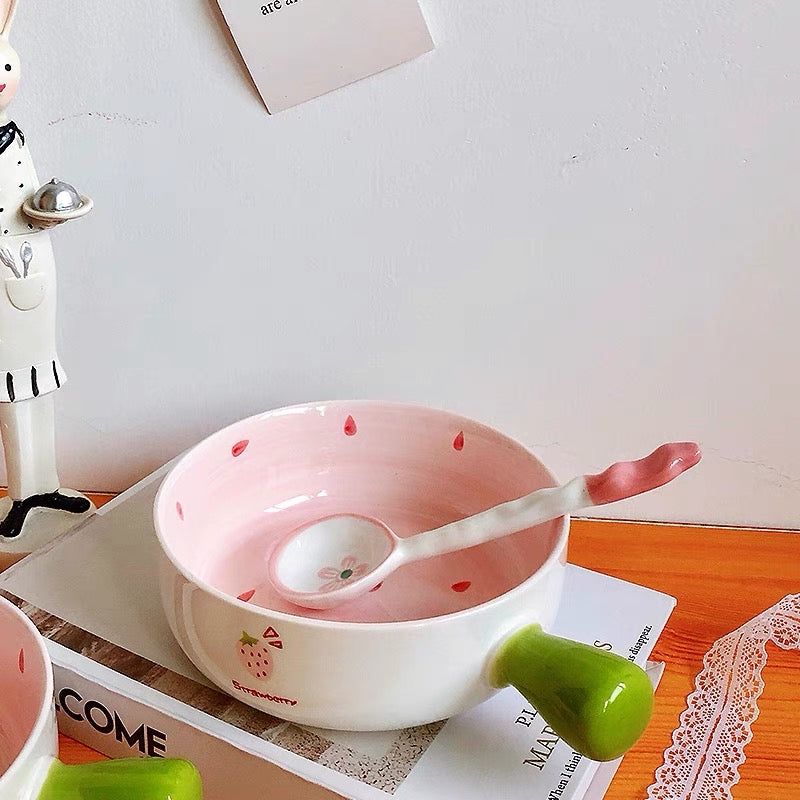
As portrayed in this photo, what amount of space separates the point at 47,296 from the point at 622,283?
1.07 feet

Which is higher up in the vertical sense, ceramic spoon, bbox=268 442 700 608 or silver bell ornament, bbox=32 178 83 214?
silver bell ornament, bbox=32 178 83 214

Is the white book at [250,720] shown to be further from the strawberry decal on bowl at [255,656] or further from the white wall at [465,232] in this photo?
the white wall at [465,232]

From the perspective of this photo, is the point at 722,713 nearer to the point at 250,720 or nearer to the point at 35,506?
the point at 250,720

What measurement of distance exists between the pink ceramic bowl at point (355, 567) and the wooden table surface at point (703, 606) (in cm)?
9

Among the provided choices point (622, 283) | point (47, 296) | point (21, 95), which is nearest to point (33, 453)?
point (47, 296)

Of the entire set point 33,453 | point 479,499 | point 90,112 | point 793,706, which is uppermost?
point 90,112

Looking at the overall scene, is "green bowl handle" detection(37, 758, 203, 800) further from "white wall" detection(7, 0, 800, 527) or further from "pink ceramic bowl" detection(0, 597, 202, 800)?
"white wall" detection(7, 0, 800, 527)

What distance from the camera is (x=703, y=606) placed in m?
0.57

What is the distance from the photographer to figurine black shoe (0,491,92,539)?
0.57m

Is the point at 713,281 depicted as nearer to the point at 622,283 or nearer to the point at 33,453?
the point at 622,283

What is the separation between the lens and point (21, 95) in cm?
56

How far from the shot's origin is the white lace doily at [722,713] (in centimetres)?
45

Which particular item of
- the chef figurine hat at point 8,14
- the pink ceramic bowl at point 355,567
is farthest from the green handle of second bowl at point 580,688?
the chef figurine hat at point 8,14

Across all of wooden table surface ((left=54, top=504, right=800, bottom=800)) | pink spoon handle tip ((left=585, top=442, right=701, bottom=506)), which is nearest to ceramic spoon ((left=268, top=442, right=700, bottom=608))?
pink spoon handle tip ((left=585, top=442, right=701, bottom=506))
